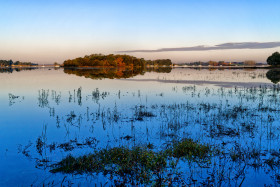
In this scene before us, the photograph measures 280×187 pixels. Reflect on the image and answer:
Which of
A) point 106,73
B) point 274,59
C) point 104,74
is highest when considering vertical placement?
point 274,59

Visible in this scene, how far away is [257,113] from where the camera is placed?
14469 millimetres

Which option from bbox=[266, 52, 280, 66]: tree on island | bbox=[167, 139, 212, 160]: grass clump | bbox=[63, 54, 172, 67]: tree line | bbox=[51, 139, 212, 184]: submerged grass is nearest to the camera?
bbox=[51, 139, 212, 184]: submerged grass

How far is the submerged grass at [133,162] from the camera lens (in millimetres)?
6559

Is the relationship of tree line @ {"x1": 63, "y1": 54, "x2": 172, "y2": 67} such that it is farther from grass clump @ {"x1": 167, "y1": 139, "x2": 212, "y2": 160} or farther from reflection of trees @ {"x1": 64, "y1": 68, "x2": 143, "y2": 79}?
grass clump @ {"x1": 167, "y1": 139, "x2": 212, "y2": 160}

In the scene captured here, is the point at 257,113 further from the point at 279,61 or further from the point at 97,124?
the point at 279,61

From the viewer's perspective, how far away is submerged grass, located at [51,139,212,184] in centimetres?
656

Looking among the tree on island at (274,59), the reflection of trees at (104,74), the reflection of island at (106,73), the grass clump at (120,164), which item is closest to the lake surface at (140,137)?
the grass clump at (120,164)

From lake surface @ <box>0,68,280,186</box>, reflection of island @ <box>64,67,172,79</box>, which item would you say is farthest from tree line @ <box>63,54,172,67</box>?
lake surface @ <box>0,68,280,186</box>

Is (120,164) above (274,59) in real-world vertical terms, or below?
below

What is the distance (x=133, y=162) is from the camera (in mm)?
7125

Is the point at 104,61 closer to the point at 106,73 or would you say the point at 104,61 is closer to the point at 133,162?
the point at 106,73

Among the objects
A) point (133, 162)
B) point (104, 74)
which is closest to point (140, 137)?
point (133, 162)

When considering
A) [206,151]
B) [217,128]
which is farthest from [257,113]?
[206,151]

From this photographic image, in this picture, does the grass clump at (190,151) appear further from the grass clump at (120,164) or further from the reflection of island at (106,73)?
the reflection of island at (106,73)
